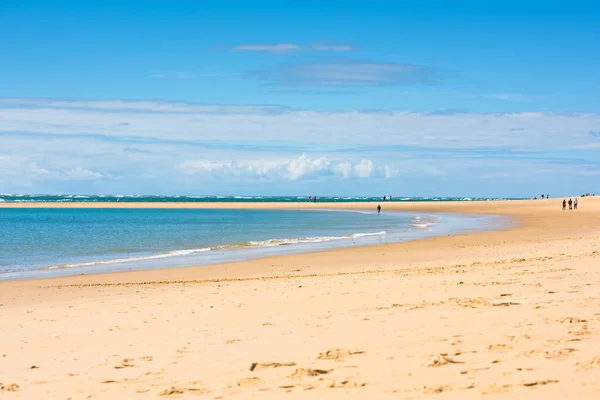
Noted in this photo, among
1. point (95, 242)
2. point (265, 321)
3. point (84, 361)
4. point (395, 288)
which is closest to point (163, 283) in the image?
point (395, 288)

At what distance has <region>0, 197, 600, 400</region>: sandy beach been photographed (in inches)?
276

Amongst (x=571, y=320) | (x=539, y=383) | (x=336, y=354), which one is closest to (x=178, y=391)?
(x=336, y=354)

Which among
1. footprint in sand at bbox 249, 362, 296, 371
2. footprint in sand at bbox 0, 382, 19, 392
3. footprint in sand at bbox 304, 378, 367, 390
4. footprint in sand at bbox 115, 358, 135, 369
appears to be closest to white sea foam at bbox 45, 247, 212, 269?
footprint in sand at bbox 115, 358, 135, 369

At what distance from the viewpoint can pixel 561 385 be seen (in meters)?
6.38

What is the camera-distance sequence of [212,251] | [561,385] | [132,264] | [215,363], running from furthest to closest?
[212,251]
[132,264]
[215,363]
[561,385]

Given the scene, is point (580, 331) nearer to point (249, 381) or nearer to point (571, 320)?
point (571, 320)

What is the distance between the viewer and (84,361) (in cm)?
889

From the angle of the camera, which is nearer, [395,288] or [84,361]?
[84,361]

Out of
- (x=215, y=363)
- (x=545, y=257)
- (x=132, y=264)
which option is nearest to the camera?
(x=215, y=363)

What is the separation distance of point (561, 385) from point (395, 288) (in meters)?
8.27

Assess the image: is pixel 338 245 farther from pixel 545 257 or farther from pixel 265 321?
pixel 265 321

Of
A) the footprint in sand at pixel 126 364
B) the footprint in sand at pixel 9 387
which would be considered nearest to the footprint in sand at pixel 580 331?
the footprint in sand at pixel 126 364

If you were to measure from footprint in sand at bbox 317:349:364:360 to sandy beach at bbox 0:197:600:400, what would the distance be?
0.01 metres

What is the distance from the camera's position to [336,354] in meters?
8.32
